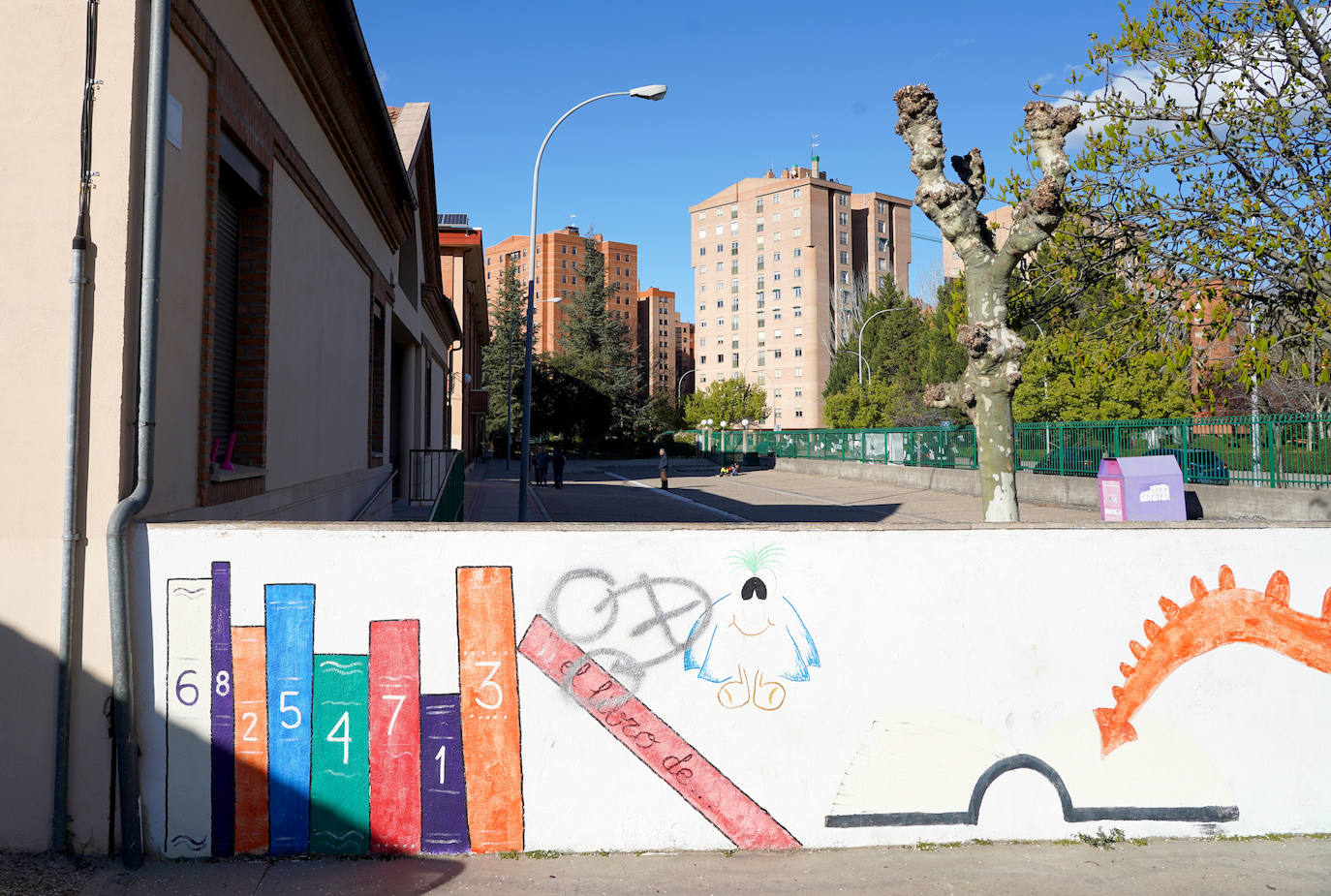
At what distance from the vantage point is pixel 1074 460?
2197 cm

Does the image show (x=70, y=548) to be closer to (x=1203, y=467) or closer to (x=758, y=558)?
(x=758, y=558)

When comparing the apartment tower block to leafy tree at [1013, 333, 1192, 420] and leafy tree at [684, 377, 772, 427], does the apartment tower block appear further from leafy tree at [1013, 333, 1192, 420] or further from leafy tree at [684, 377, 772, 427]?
leafy tree at [1013, 333, 1192, 420]

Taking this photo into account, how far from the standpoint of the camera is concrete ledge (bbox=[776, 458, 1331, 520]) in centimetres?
1484

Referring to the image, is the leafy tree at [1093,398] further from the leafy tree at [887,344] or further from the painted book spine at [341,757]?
the painted book spine at [341,757]

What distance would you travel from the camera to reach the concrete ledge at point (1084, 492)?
1484 centimetres

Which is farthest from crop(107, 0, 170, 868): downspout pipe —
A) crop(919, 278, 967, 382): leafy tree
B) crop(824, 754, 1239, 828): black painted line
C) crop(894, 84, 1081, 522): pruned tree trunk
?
crop(919, 278, 967, 382): leafy tree

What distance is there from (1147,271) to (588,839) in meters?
8.35

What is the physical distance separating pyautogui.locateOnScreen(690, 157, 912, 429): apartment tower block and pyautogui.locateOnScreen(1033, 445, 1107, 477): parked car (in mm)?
80105

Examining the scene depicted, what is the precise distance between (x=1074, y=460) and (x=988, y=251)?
15819 mm

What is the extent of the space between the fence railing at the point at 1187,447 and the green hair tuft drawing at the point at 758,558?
15.2 metres

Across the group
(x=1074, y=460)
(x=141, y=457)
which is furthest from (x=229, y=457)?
(x=1074, y=460)

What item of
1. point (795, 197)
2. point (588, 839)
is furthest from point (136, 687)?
point (795, 197)

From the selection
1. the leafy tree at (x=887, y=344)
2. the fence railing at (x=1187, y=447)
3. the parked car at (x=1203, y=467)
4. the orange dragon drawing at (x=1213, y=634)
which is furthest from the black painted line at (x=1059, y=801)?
the leafy tree at (x=887, y=344)

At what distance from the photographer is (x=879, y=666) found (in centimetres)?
416
